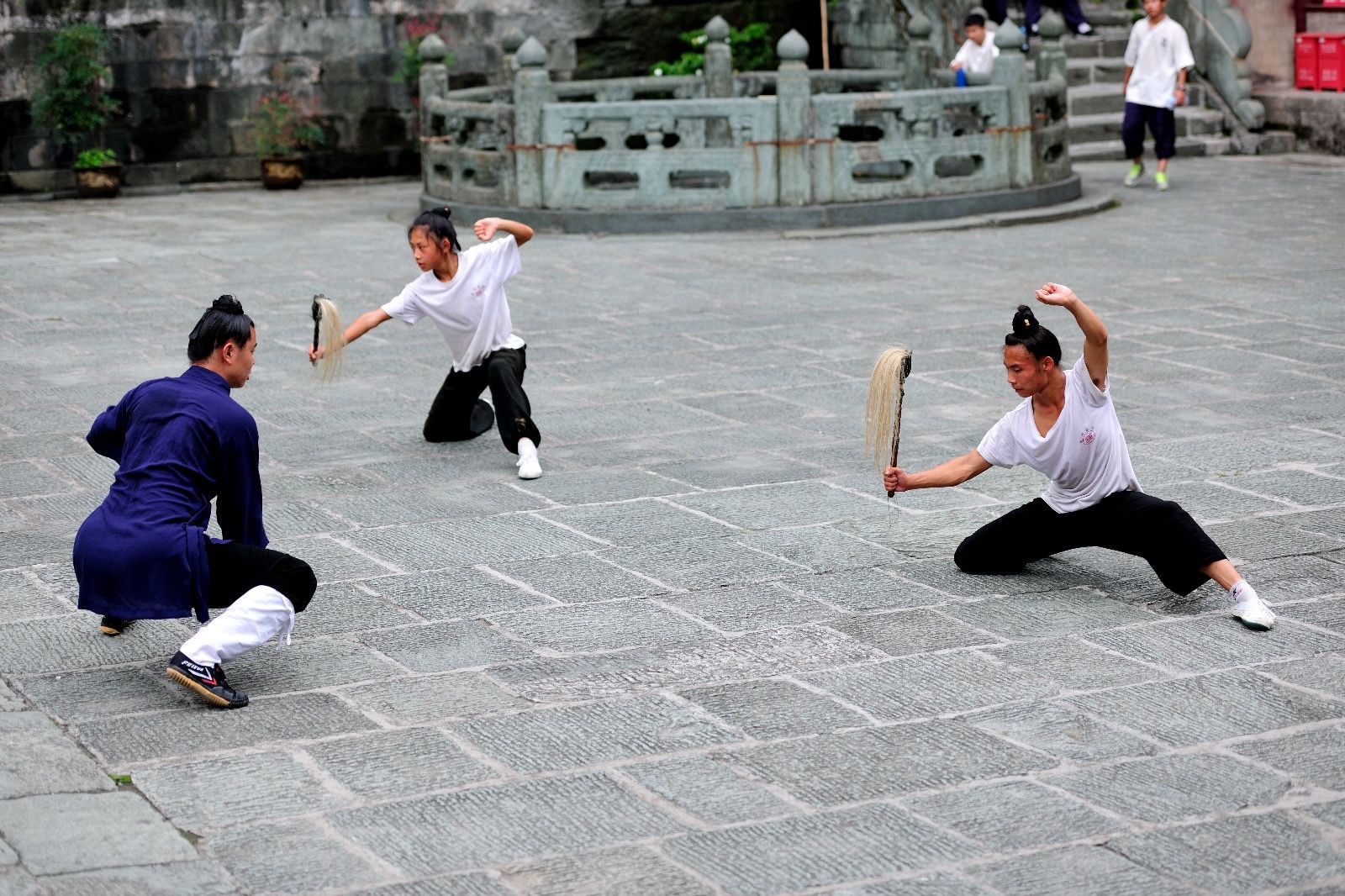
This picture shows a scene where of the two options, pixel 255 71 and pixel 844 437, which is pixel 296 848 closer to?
pixel 844 437

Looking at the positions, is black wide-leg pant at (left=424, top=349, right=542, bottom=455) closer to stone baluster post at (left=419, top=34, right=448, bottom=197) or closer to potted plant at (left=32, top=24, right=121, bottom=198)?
stone baluster post at (left=419, top=34, right=448, bottom=197)

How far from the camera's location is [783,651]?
5590 mm

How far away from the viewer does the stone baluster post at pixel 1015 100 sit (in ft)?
A: 50.0

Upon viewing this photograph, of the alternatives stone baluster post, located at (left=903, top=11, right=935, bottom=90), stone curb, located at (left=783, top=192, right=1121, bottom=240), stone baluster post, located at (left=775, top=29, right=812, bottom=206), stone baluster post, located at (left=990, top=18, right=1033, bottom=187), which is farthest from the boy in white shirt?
stone baluster post, located at (left=775, top=29, right=812, bottom=206)

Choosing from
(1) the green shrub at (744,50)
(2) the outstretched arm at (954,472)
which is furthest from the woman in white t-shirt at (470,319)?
(1) the green shrub at (744,50)

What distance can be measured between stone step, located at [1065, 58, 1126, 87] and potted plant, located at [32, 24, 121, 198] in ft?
32.9

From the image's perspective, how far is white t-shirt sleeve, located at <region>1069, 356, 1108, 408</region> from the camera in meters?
5.94

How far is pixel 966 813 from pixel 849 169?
36.7 feet

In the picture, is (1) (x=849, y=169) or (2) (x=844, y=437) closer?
(2) (x=844, y=437)

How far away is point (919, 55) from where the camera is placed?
18219 millimetres

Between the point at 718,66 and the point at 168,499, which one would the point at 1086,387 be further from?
the point at 718,66

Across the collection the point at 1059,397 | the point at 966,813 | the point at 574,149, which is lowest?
the point at 966,813

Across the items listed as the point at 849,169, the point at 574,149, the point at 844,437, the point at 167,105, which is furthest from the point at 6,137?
the point at 844,437

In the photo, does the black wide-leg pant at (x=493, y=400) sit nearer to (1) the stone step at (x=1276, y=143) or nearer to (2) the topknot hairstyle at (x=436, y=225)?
(2) the topknot hairstyle at (x=436, y=225)
